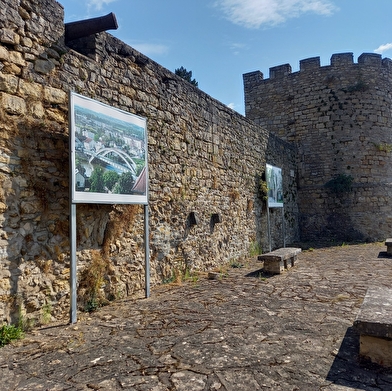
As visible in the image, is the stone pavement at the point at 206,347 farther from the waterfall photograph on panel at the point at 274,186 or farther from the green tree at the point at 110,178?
the waterfall photograph on panel at the point at 274,186

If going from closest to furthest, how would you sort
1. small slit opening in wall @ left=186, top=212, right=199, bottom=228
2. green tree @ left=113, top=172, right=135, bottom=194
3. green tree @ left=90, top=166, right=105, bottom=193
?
green tree @ left=90, top=166, right=105, bottom=193
green tree @ left=113, top=172, right=135, bottom=194
small slit opening in wall @ left=186, top=212, right=199, bottom=228

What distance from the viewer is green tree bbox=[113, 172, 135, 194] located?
4.50 metres

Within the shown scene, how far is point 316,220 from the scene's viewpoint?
12781 millimetres

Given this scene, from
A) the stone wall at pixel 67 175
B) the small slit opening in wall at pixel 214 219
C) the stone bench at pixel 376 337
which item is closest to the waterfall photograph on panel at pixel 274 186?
the stone wall at pixel 67 175

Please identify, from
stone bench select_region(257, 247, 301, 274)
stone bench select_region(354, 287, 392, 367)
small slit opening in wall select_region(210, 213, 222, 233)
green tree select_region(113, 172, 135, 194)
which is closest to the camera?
stone bench select_region(354, 287, 392, 367)

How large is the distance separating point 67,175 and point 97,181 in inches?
13.8

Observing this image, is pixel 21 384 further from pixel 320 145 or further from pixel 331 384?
pixel 320 145

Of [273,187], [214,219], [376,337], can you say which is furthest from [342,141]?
[376,337]

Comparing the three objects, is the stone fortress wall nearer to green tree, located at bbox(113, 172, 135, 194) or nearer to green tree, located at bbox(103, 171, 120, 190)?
green tree, located at bbox(113, 172, 135, 194)

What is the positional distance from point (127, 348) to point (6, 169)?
2.12m

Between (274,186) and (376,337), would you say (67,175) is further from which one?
(274,186)

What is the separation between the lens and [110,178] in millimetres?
4398

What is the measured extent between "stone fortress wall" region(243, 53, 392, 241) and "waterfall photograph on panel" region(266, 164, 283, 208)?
9.81ft

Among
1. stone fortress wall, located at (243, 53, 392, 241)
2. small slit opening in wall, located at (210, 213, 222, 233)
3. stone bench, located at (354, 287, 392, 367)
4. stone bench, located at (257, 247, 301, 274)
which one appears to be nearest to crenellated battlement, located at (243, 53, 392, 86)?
stone fortress wall, located at (243, 53, 392, 241)
